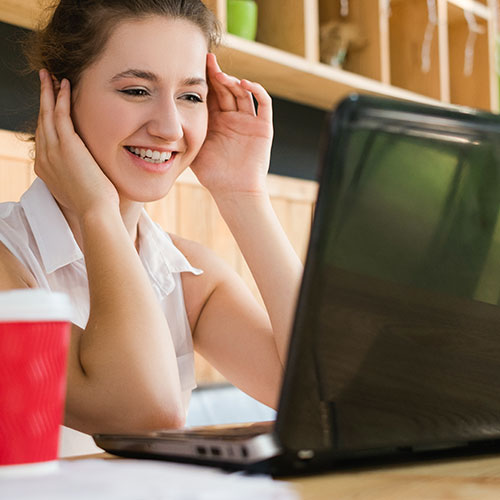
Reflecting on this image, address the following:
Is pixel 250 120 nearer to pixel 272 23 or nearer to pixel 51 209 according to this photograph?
pixel 51 209

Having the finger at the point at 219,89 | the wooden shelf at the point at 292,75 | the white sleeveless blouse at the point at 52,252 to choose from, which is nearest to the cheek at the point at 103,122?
the white sleeveless blouse at the point at 52,252

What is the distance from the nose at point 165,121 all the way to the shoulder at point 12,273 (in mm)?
362

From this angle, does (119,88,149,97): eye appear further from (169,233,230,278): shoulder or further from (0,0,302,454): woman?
(169,233,230,278): shoulder

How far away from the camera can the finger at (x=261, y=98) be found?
162 centimetres

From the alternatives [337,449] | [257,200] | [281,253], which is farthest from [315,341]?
[257,200]

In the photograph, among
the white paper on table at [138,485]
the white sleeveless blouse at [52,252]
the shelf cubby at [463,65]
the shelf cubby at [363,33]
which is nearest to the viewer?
the white paper on table at [138,485]

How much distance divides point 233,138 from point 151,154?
0.72 ft

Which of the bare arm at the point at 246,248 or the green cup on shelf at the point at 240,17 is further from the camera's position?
the green cup on shelf at the point at 240,17

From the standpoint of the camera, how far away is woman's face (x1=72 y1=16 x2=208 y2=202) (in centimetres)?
144

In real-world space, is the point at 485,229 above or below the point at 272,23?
below

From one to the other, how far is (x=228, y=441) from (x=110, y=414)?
44 centimetres

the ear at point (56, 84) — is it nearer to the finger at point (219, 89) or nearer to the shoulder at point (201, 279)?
the finger at point (219, 89)

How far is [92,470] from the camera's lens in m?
0.54

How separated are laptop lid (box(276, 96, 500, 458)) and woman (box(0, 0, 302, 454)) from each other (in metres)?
0.50
